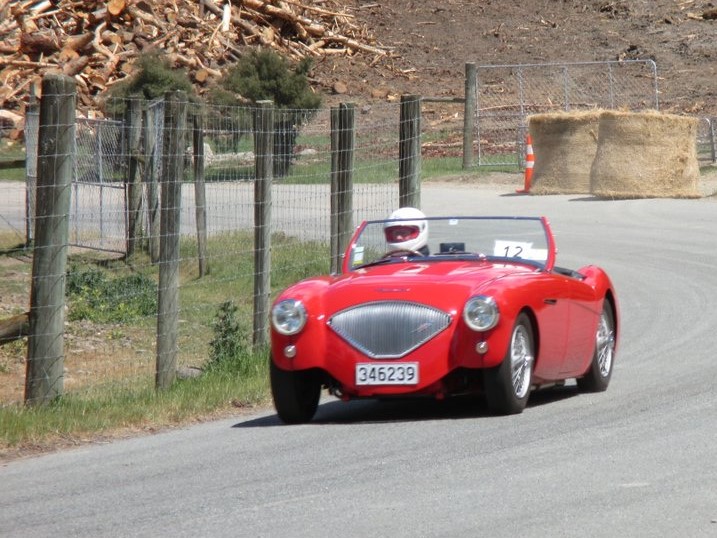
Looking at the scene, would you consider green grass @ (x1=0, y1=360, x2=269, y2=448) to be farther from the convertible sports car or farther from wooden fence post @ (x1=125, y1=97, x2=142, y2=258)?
wooden fence post @ (x1=125, y1=97, x2=142, y2=258)

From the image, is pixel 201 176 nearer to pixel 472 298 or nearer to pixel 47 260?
pixel 47 260

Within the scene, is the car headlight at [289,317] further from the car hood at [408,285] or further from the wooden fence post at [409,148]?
the wooden fence post at [409,148]

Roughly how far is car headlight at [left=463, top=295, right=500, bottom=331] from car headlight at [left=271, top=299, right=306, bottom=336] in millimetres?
1020

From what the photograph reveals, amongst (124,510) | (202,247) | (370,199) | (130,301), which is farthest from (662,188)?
(124,510)

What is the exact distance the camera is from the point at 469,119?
3250 centimetres

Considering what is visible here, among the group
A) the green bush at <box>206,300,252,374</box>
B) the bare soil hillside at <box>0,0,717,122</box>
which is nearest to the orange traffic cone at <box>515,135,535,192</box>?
the bare soil hillside at <box>0,0,717,122</box>

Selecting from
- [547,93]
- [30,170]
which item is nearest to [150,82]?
[547,93]

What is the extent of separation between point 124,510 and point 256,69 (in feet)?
97.1

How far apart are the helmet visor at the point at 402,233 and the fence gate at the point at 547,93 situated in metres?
25.2

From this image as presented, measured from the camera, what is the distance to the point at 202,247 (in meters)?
17.5

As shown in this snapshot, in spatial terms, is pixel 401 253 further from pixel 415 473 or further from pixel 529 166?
pixel 529 166

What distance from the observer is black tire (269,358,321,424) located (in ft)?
30.7

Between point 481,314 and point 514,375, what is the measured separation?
1.58ft

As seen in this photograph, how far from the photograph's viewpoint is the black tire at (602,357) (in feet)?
34.2
